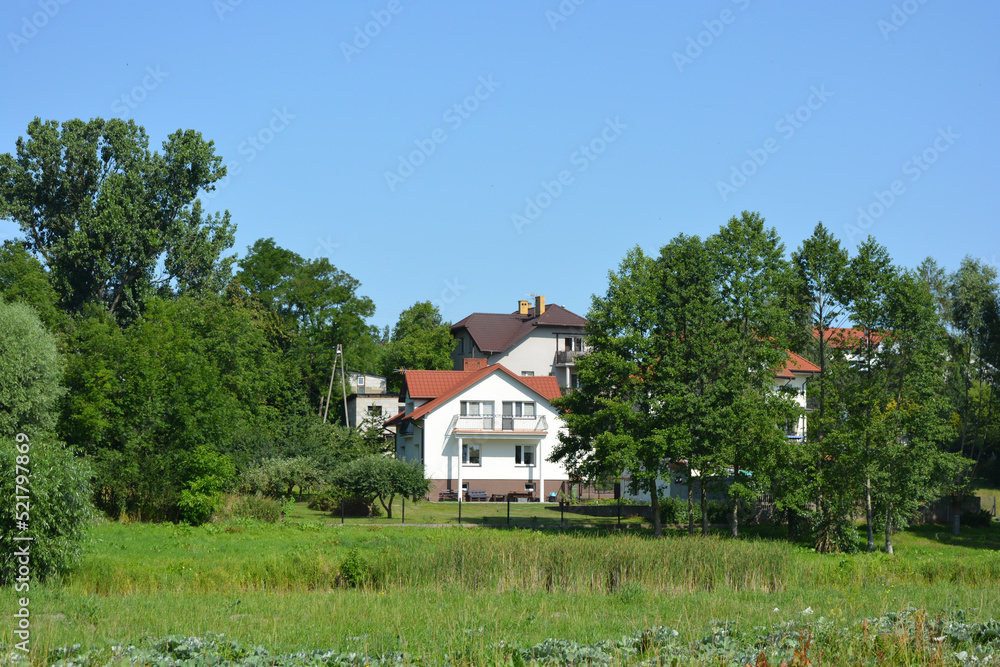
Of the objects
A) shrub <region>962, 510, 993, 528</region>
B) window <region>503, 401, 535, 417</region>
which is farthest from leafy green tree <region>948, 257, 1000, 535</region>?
window <region>503, 401, 535, 417</region>

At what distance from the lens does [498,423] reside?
1970 inches

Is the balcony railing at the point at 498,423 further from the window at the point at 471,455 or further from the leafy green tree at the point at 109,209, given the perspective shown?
the leafy green tree at the point at 109,209

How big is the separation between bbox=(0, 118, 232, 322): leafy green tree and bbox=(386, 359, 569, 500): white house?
16367 millimetres

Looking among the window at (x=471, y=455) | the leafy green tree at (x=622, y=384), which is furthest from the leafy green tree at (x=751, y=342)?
the window at (x=471, y=455)

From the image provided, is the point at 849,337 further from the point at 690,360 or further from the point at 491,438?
the point at 491,438

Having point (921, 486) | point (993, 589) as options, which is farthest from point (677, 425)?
point (993, 589)

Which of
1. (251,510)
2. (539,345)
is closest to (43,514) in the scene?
(251,510)

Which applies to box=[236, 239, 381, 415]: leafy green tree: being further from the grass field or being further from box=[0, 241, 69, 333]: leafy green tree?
the grass field

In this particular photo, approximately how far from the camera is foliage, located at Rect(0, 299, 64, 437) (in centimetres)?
2972

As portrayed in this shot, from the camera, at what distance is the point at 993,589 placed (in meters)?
17.6

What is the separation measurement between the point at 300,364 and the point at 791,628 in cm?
5507

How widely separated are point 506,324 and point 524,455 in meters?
24.4

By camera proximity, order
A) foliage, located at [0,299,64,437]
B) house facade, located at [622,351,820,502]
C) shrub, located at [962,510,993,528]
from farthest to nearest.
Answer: shrub, located at [962,510,993,528]
house facade, located at [622,351,820,502]
foliage, located at [0,299,64,437]

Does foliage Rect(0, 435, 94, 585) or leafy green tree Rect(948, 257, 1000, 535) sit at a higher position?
leafy green tree Rect(948, 257, 1000, 535)
